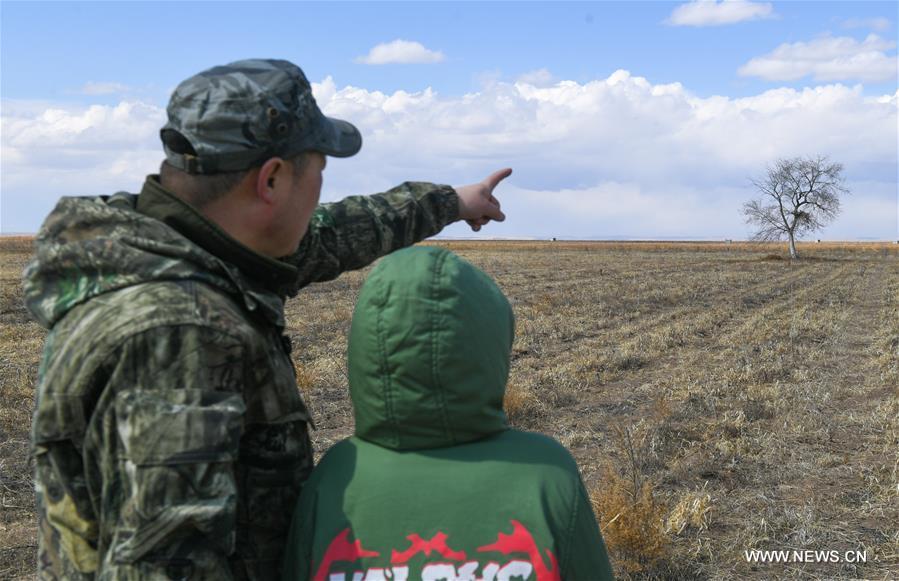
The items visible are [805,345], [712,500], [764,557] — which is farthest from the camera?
→ [805,345]

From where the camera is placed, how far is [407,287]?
159 cm

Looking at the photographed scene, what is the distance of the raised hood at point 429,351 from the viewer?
158 centimetres

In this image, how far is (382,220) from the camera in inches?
103

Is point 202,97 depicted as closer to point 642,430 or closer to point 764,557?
point 764,557

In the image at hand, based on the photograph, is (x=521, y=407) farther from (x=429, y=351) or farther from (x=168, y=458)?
(x=168, y=458)

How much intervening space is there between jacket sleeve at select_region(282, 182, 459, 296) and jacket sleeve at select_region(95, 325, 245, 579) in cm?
97

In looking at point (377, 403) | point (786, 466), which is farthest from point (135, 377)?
point (786, 466)

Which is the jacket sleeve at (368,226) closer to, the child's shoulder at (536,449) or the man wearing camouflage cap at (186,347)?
the man wearing camouflage cap at (186,347)

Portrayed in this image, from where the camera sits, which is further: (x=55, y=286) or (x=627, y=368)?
(x=627, y=368)

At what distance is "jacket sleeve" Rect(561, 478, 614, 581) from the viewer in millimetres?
1637

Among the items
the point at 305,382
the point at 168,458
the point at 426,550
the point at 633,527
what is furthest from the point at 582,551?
the point at 305,382

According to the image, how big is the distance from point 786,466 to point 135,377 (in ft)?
18.4

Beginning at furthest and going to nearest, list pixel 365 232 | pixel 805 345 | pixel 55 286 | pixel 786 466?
pixel 805 345, pixel 786 466, pixel 365 232, pixel 55 286

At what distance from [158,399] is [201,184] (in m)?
0.48
